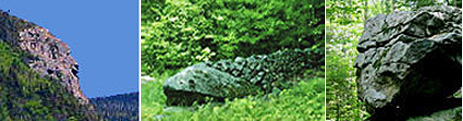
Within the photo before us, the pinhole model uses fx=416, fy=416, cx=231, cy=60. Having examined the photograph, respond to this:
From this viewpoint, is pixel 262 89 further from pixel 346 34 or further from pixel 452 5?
pixel 452 5

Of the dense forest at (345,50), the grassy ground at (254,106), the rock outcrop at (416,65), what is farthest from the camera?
the dense forest at (345,50)

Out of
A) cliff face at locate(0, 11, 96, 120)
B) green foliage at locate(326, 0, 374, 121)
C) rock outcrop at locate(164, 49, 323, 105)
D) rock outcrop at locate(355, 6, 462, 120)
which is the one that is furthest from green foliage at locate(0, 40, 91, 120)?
rock outcrop at locate(355, 6, 462, 120)

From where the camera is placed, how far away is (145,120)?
2.71 metres

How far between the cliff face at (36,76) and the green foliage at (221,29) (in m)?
0.92

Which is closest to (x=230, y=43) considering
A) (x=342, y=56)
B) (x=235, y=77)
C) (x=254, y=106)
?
(x=235, y=77)

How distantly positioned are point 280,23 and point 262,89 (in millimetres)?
487

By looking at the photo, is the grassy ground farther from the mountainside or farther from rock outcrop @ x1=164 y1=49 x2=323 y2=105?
the mountainside

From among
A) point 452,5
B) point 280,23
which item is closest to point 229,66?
point 280,23

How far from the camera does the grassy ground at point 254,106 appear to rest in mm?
2699

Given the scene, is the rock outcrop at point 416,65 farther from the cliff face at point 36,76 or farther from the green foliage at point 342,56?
the cliff face at point 36,76

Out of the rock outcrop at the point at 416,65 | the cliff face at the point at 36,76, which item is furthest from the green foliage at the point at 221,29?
the cliff face at the point at 36,76

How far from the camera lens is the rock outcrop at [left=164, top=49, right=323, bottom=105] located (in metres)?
2.73

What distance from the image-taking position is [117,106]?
3369 mm

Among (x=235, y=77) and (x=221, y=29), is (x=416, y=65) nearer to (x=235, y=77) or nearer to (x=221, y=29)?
(x=235, y=77)
